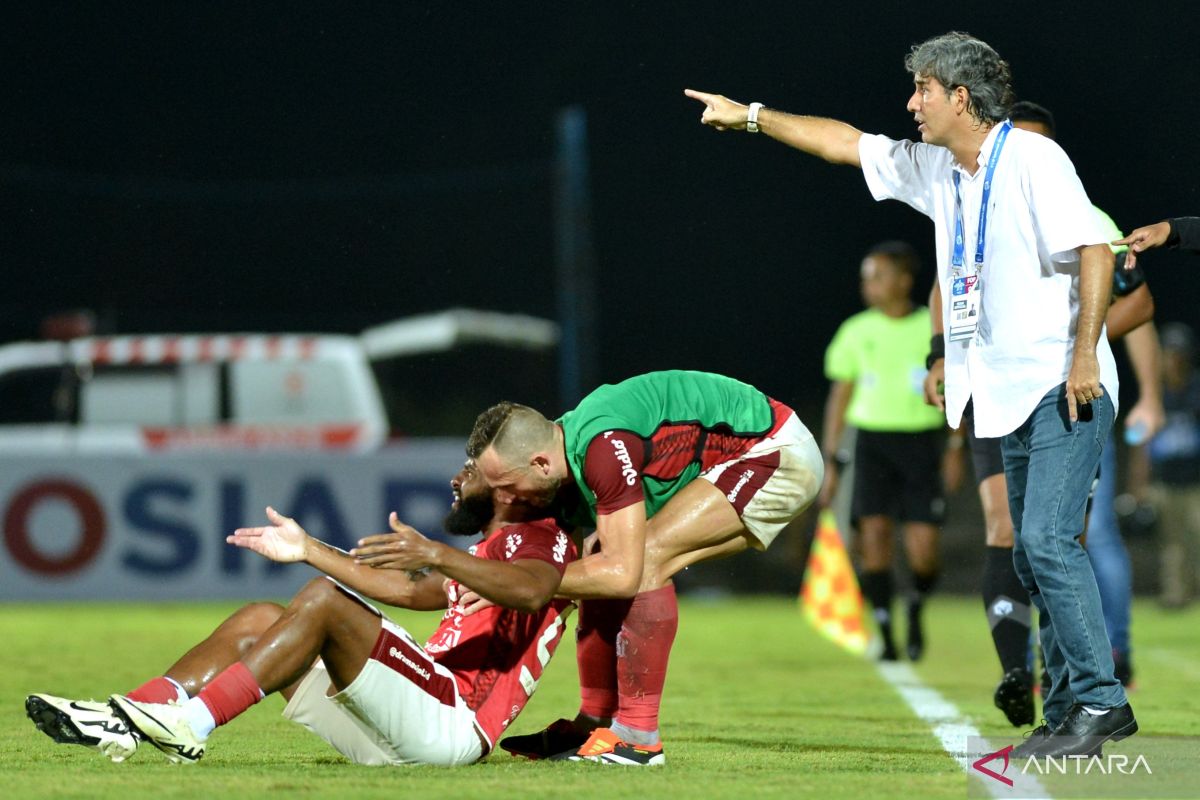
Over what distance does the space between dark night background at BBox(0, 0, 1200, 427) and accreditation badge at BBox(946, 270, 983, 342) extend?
30.9ft

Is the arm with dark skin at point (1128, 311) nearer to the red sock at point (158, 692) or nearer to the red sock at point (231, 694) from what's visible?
the red sock at point (231, 694)

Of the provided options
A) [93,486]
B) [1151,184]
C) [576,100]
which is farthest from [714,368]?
[93,486]

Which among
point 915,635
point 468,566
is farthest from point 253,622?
point 915,635

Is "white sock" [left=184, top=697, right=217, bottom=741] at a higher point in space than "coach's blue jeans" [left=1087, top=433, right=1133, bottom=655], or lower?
higher

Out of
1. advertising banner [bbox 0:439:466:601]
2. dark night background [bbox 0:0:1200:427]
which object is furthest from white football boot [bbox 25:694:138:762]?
dark night background [bbox 0:0:1200:427]

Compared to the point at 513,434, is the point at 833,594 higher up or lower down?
lower down

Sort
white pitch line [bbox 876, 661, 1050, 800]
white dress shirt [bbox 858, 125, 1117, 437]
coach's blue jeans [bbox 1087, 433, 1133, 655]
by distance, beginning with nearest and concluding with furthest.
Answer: white pitch line [bbox 876, 661, 1050, 800]
white dress shirt [bbox 858, 125, 1117, 437]
coach's blue jeans [bbox 1087, 433, 1133, 655]

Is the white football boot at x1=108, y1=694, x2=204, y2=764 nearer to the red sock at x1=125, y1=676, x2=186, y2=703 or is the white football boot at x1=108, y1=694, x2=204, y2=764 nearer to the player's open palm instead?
the red sock at x1=125, y1=676, x2=186, y2=703

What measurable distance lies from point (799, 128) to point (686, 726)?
7.22 feet

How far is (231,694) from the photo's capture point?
15.4 feet

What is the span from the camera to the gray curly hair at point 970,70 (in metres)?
5.39

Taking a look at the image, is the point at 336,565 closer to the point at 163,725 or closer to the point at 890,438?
the point at 163,725

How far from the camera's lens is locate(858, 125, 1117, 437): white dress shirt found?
521 centimetres

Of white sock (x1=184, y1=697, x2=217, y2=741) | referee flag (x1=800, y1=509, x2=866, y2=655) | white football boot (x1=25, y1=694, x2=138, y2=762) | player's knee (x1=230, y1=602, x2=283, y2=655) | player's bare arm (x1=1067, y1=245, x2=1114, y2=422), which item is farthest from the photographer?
referee flag (x1=800, y1=509, x2=866, y2=655)
